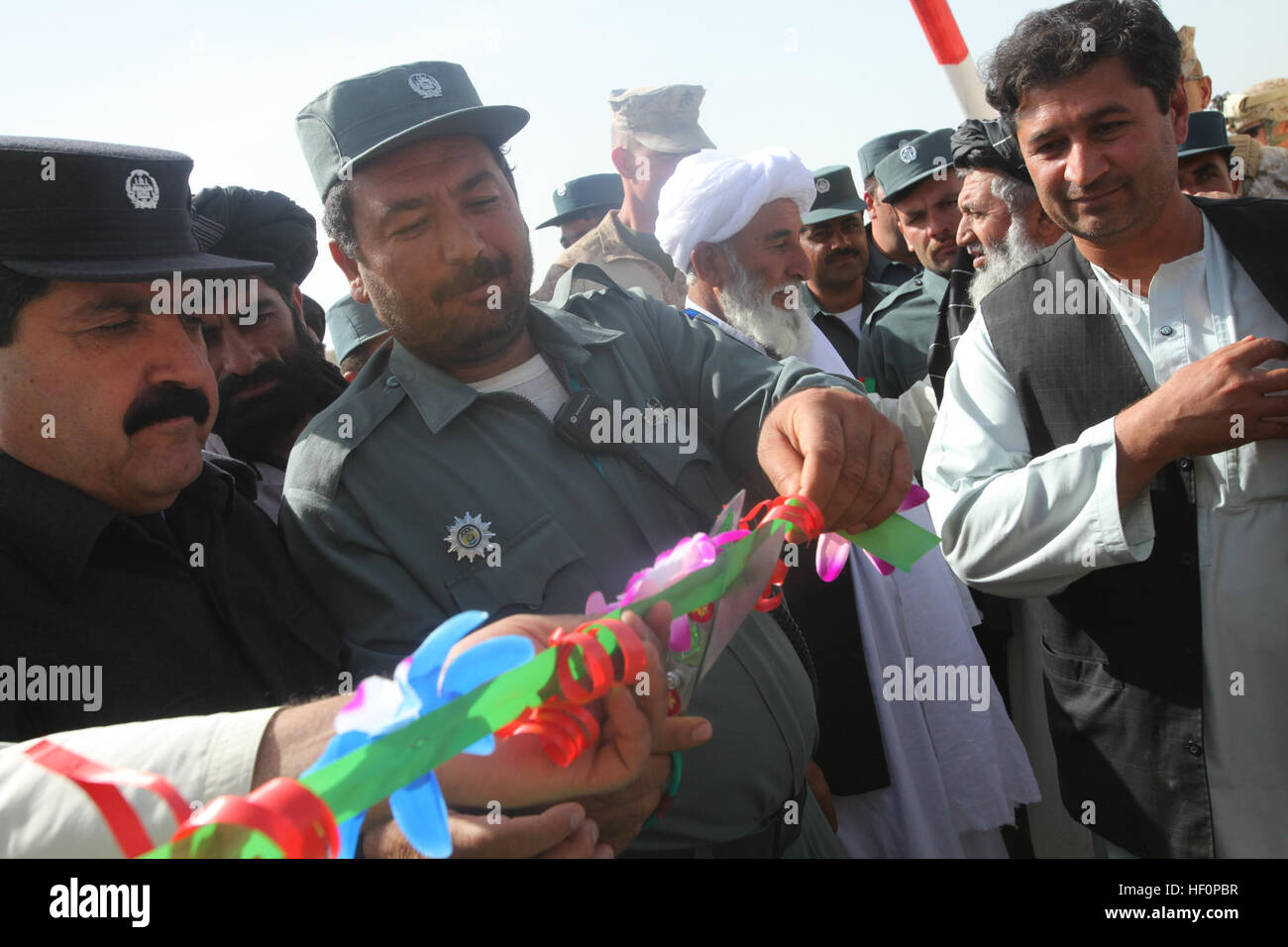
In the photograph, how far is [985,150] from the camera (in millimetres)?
4027

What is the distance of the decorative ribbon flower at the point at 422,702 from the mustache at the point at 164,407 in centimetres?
111

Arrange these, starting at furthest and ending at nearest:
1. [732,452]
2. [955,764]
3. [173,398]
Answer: [955,764], [732,452], [173,398]

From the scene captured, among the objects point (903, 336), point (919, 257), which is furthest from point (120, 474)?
point (919, 257)

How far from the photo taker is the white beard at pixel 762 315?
174 inches

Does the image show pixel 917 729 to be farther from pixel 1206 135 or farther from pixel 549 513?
pixel 1206 135

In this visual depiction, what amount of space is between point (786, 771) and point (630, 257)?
4.57m

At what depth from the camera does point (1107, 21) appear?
278cm

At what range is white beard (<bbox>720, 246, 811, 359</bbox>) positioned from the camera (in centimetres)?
442

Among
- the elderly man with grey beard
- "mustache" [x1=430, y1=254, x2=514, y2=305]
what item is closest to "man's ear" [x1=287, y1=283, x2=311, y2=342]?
"mustache" [x1=430, y1=254, x2=514, y2=305]

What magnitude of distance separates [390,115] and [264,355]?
56.7 inches

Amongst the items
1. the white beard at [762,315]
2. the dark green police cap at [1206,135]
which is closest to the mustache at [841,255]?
the white beard at [762,315]

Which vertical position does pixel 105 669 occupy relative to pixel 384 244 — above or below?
below

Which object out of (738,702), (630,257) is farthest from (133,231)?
(630,257)

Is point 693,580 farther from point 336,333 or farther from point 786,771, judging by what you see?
point 336,333
